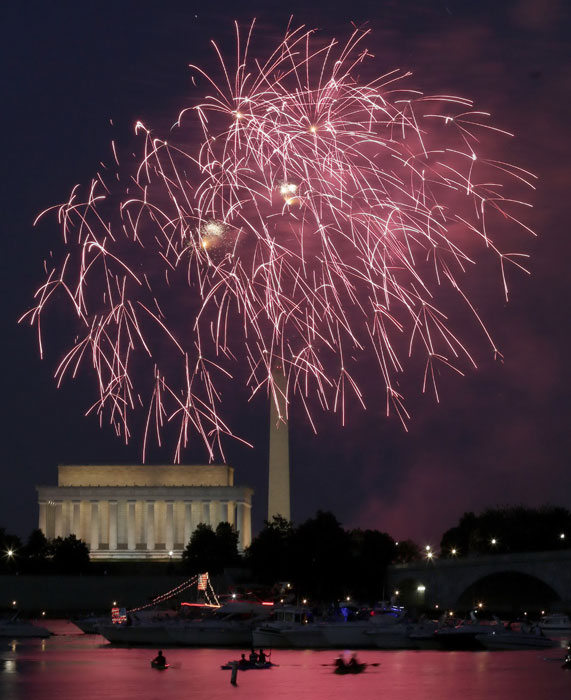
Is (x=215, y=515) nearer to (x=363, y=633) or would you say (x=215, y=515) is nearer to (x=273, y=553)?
(x=273, y=553)

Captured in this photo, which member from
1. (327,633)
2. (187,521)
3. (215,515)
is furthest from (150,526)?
(327,633)

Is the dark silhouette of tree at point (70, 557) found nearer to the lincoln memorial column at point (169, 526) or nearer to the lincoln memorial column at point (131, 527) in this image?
the lincoln memorial column at point (131, 527)

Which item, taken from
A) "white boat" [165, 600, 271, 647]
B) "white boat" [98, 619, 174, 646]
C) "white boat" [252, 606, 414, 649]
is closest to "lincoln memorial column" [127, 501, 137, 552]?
"white boat" [98, 619, 174, 646]

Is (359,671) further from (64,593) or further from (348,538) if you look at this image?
(64,593)

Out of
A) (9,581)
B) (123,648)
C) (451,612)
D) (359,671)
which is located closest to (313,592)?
(451,612)

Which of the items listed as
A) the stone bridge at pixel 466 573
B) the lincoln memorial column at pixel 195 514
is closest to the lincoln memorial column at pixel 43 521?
the lincoln memorial column at pixel 195 514

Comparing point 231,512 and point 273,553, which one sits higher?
point 231,512

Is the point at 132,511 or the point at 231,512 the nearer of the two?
the point at 132,511
